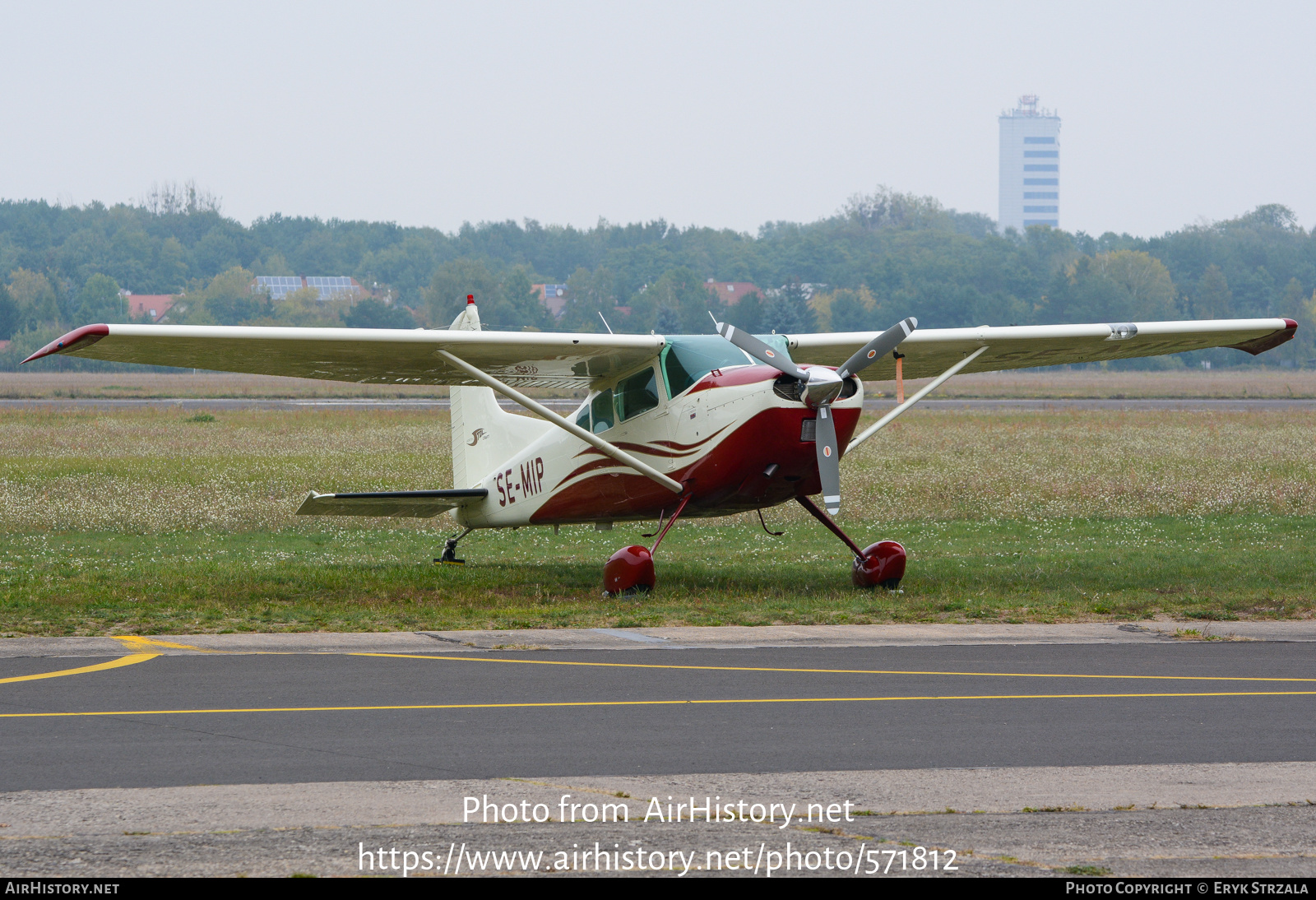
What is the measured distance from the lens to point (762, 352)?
1308 cm

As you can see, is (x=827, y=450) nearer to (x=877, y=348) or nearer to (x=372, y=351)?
(x=877, y=348)

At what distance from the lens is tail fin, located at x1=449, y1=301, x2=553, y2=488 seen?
683 inches

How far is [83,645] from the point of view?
36.1ft

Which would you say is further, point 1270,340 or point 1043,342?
point 1270,340

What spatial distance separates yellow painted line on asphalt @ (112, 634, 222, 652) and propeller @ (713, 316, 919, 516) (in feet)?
19.6

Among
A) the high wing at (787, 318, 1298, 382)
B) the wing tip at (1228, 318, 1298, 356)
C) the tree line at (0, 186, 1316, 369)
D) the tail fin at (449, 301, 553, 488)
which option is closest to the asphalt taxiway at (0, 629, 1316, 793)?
the high wing at (787, 318, 1298, 382)

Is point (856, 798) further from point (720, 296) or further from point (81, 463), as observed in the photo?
point (720, 296)

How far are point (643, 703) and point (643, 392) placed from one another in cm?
631

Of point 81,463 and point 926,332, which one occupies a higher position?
point 926,332

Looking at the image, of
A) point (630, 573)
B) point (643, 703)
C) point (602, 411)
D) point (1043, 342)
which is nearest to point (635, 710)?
point (643, 703)

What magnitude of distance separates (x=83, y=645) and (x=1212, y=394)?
65908 mm

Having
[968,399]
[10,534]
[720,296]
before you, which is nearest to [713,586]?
[10,534]

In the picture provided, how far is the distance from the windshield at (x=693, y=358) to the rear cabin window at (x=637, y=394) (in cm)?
24

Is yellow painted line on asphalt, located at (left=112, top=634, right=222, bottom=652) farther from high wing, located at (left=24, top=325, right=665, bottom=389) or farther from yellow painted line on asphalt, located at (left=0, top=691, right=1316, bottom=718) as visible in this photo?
high wing, located at (left=24, top=325, right=665, bottom=389)
